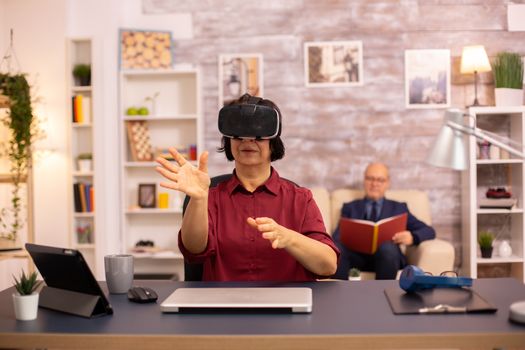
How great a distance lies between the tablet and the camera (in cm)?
179

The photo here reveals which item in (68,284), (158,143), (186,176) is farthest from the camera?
(158,143)

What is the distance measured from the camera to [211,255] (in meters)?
2.38

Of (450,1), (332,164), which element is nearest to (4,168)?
(332,164)

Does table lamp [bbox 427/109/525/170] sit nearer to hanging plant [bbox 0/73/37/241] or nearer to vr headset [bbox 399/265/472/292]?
vr headset [bbox 399/265/472/292]

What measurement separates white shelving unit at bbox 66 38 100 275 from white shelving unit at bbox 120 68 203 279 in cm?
26

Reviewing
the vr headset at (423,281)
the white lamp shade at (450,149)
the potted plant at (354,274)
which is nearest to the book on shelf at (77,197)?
the potted plant at (354,274)

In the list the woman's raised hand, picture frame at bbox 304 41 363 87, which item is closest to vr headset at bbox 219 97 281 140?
the woman's raised hand

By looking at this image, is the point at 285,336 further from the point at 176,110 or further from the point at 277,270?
the point at 176,110

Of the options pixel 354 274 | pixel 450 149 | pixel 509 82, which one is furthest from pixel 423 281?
pixel 509 82

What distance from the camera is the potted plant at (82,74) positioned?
17.2ft

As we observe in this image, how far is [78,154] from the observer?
5.36m

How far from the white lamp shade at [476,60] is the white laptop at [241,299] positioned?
11.6 feet

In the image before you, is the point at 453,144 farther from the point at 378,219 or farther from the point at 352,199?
the point at 352,199

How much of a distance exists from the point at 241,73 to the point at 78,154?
1373mm
